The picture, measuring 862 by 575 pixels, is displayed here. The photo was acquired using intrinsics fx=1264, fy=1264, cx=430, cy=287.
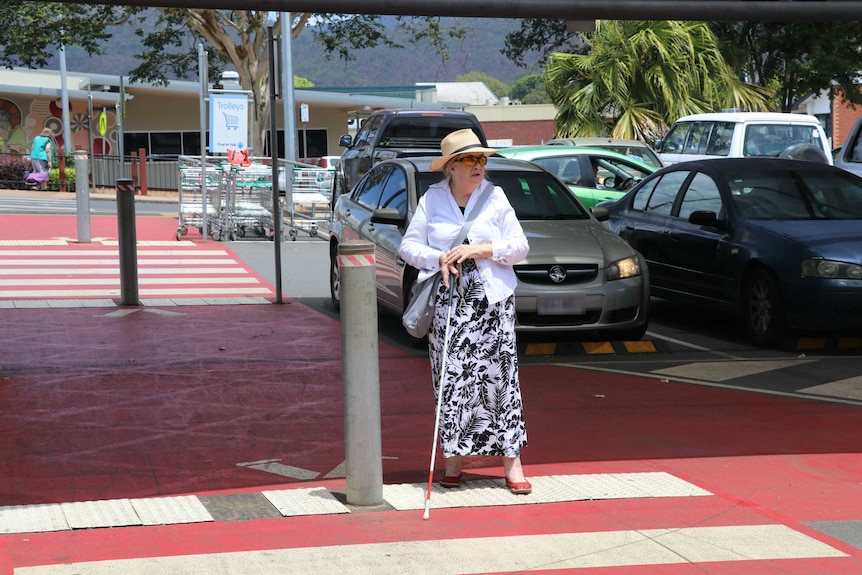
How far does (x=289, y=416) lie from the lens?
8203mm

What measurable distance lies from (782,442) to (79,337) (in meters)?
6.38

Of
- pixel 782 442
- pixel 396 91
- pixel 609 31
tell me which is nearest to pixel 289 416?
pixel 782 442

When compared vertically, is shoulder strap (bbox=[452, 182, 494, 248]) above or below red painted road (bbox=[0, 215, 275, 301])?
above

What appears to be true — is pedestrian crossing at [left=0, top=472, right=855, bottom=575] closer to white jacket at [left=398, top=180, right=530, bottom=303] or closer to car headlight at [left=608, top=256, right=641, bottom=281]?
white jacket at [left=398, top=180, right=530, bottom=303]

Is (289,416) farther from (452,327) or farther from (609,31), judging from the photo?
(609,31)

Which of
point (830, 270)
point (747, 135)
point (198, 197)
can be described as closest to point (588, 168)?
point (747, 135)

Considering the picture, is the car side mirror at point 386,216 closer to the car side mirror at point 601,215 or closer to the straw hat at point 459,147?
the car side mirror at point 601,215

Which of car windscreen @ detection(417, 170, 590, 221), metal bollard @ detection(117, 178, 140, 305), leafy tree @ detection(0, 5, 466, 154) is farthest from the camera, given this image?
leafy tree @ detection(0, 5, 466, 154)

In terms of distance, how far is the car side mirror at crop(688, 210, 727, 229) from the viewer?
1141 cm

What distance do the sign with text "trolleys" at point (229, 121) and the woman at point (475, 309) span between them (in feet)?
60.1

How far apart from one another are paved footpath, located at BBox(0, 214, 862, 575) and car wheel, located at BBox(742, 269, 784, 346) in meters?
1.82

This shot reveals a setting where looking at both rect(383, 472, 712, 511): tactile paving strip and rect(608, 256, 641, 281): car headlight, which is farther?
rect(608, 256, 641, 281): car headlight

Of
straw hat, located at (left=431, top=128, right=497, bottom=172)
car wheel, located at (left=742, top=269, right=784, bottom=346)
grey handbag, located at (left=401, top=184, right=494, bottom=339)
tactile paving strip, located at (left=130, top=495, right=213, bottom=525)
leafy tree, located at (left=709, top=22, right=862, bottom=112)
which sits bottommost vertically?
tactile paving strip, located at (left=130, top=495, right=213, bottom=525)

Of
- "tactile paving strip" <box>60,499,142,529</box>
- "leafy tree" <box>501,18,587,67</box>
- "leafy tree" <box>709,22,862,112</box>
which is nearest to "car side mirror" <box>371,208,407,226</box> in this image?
"tactile paving strip" <box>60,499,142,529</box>
